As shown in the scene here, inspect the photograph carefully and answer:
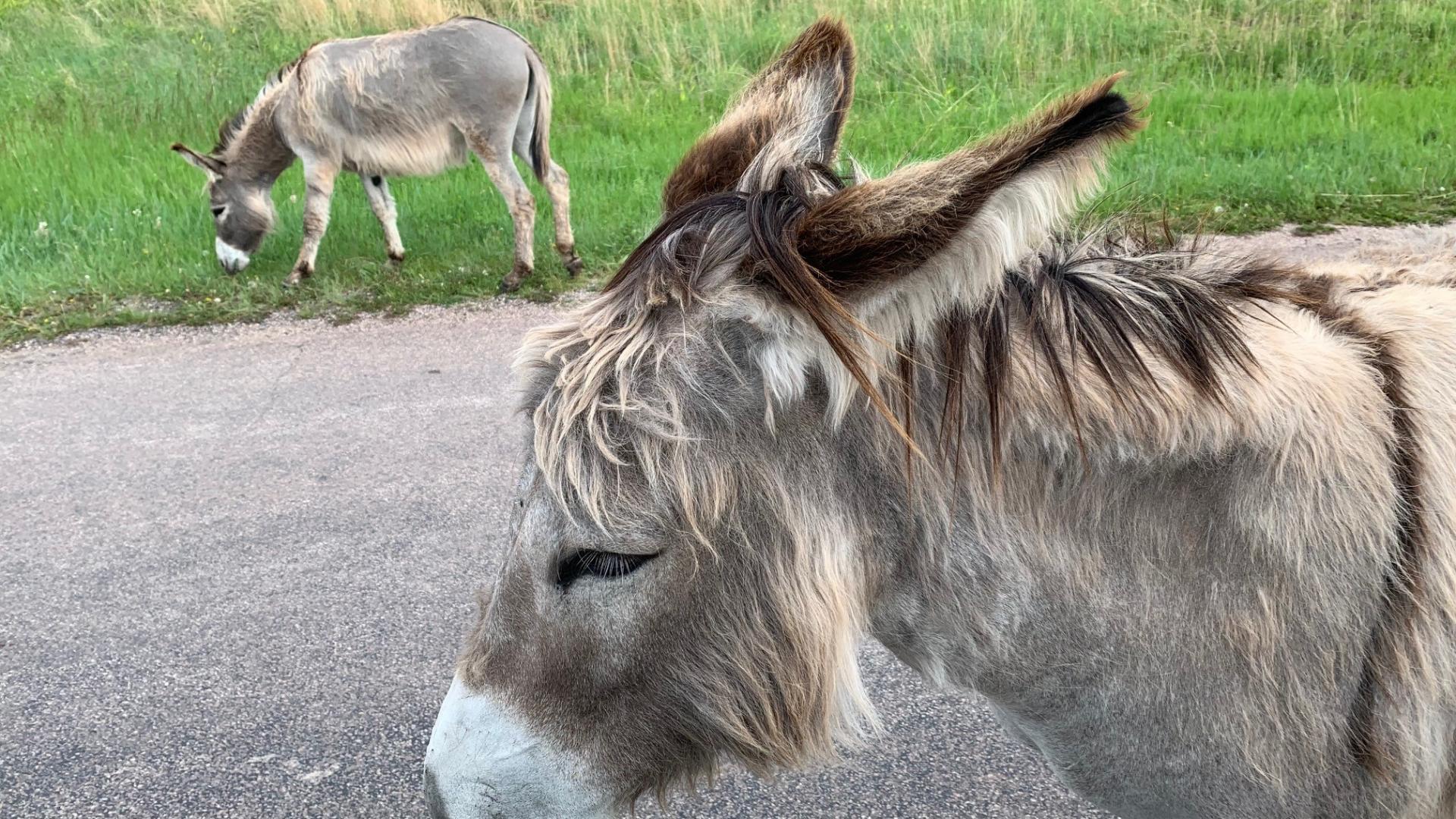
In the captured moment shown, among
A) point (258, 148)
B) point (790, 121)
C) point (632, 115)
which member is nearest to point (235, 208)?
point (258, 148)

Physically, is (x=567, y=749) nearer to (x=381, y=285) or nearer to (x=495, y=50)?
(x=381, y=285)

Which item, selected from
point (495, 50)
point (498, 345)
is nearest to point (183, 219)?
point (495, 50)

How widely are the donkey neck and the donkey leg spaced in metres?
2.42

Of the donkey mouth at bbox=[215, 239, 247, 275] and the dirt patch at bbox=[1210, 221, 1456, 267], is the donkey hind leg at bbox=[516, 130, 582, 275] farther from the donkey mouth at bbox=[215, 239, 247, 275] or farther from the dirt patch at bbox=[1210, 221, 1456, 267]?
the dirt patch at bbox=[1210, 221, 1456, 267]

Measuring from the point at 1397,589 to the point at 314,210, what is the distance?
8.16 metres

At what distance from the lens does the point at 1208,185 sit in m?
7.88

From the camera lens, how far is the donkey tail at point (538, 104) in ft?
28.0

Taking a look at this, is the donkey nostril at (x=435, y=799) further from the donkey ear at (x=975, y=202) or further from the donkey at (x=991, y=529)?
the donkey ear at (x=975, y=202)

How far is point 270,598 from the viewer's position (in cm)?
381

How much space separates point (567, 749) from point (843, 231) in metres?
0.88

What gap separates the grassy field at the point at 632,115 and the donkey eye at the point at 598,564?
17.9ft

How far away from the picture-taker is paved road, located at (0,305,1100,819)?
117 inches

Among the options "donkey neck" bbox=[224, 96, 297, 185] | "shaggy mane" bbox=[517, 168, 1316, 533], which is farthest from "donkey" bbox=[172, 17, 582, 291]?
"shaggy mane" bbox=[517, 168, 1316, 533]

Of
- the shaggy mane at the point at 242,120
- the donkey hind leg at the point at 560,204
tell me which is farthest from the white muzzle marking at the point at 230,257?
the donkey hind leg at the point at 560,204
